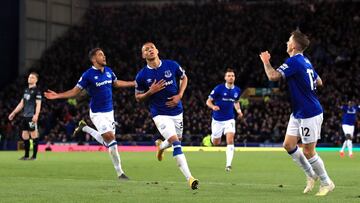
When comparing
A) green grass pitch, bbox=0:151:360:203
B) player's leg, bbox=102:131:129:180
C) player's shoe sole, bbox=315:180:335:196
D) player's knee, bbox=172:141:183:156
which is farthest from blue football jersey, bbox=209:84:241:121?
player's shoe sole, bbox=315:180:335:196

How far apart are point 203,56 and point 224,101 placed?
91.0 ft

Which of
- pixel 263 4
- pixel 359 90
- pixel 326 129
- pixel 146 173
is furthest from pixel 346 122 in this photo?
pixel 263 4

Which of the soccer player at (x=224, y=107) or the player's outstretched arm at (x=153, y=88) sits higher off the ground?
the player's outstretched arm at (x=153, y=88)

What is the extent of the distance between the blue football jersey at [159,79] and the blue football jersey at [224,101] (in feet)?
25.7

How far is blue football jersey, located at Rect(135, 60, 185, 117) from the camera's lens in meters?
14.0

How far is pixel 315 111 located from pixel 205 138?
27.4 metres

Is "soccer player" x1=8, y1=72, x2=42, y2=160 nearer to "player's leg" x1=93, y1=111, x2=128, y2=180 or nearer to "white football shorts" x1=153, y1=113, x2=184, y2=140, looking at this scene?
"player's leg" x1=93, y1=111, x2=128, y2=180

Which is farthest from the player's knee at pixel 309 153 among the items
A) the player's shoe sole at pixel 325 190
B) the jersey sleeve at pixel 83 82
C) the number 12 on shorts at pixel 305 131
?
the jersey sleeve at pixel 83 82

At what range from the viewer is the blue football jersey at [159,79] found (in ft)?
45.8

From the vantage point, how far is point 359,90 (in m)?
42.0

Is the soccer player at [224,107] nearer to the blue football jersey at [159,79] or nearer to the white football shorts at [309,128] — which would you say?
the blue football jersey at [159,79]

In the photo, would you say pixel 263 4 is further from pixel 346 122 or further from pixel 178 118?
pixel 178 118

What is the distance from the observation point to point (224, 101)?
861 inches

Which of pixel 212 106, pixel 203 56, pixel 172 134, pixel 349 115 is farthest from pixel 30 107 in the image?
pixel 203 56
